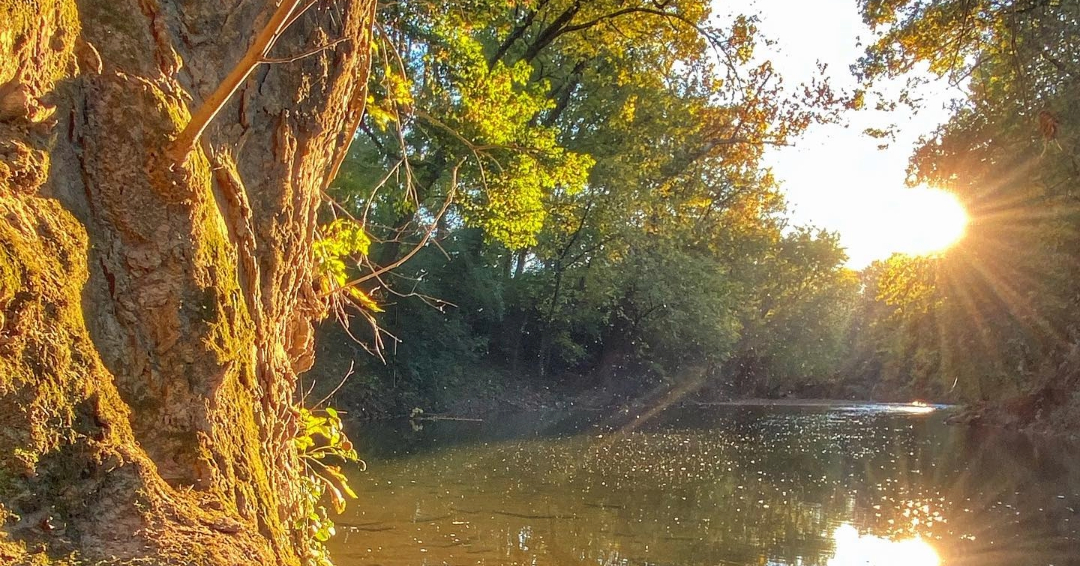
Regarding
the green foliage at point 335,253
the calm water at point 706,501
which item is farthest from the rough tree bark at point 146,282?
the calm water at point 706,501

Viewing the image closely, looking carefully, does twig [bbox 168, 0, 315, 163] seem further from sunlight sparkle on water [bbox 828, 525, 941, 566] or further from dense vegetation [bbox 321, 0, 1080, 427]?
sunlight sparkle on water [bbox 828, 525, 941, 566]

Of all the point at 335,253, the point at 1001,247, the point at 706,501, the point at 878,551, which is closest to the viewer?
the point at 335,253

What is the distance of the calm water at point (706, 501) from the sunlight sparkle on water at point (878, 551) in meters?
0.03

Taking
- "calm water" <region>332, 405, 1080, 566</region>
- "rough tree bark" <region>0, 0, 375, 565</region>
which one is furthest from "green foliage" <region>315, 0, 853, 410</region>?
"calm water" <region>332, 405, 1080, 566</region>

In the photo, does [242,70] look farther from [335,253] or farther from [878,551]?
[878,551]

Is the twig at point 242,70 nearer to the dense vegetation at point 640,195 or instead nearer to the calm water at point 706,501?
the dense vegetation at point 640,195

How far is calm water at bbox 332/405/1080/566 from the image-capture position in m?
8.02

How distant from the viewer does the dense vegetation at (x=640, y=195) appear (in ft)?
36.4

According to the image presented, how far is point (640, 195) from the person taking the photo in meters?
21.4

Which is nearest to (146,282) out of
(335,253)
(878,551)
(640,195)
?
(335,253)

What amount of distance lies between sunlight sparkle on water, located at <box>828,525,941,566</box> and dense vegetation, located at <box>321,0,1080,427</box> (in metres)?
4.12

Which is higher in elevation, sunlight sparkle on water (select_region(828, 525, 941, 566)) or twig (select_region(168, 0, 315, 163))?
twig (select_region(168, 0, 315, 163))

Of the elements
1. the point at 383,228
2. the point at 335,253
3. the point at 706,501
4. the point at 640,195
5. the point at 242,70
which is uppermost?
the point at 640,195

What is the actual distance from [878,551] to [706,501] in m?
2.91
